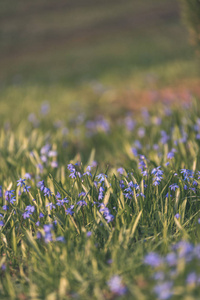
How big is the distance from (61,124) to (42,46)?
11326 mm

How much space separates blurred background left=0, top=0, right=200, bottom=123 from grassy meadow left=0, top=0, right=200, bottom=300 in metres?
0.07

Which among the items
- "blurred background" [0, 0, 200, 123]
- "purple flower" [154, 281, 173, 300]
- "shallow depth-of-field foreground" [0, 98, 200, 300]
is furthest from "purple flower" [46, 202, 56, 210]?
"blurred background" [0, 0, 200, 123]

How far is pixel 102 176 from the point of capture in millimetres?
2496

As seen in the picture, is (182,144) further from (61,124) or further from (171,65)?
(171,65)

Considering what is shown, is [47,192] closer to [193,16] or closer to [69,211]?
[69,211]

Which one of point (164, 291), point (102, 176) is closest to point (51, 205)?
point (102, 176)

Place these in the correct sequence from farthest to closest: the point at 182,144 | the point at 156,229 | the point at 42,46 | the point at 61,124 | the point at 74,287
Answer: the point at 42,46, the point at 61,124, the point at 182,144, the point at 156,229, the point at 74,287

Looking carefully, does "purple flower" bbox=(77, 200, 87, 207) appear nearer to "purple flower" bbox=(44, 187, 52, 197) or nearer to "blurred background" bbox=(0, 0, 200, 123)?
"purple flower" bbox=(44, 187, 52, 197)

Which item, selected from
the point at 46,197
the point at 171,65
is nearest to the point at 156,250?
the point at 46,197

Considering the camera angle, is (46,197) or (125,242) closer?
(125,242)

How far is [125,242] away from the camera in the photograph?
2.04m

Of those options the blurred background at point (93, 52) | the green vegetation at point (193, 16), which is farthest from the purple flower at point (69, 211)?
the blurred background at point (93, 52)

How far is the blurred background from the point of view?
7.22 m

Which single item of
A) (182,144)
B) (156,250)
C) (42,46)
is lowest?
(42,46)
